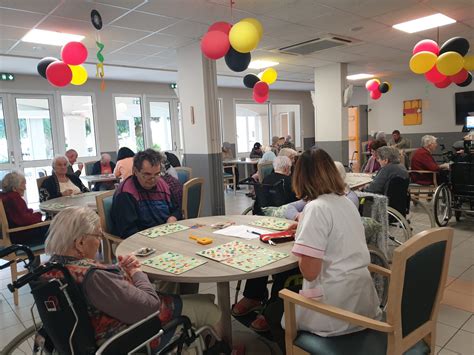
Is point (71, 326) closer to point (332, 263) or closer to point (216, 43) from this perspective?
point (332, 263)

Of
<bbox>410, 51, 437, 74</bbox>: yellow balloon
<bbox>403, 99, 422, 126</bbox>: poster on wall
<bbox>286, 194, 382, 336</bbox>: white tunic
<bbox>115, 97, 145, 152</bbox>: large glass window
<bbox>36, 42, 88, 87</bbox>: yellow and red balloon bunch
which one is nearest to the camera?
<bbox>286, 194, 382, 336</bbox>: white tunic

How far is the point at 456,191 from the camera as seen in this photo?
15.0ft

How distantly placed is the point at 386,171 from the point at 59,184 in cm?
365

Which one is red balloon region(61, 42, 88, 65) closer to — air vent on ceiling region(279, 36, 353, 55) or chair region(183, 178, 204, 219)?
chair region(183, 178, 204, 219)

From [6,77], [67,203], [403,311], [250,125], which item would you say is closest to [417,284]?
[403,311]

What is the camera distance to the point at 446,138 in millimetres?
9758

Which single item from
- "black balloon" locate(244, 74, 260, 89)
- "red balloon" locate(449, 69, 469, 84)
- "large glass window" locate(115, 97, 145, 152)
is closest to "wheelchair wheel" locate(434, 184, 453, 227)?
"red balloon" locate(449, 69, 469, 84)

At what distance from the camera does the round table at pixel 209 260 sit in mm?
1535

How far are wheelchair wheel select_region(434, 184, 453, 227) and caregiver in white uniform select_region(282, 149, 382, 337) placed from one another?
11.6 feet

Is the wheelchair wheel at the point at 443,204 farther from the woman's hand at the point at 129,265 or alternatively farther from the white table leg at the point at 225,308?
the woman's hand at the point at 129,265

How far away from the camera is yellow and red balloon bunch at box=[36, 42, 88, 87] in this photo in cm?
404

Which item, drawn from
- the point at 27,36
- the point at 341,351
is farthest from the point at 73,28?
the point at 341,351

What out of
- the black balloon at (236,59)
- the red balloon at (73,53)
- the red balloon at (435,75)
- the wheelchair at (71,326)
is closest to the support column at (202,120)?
the black balloon at (236,59)

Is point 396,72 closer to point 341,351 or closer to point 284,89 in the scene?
point 284,89
